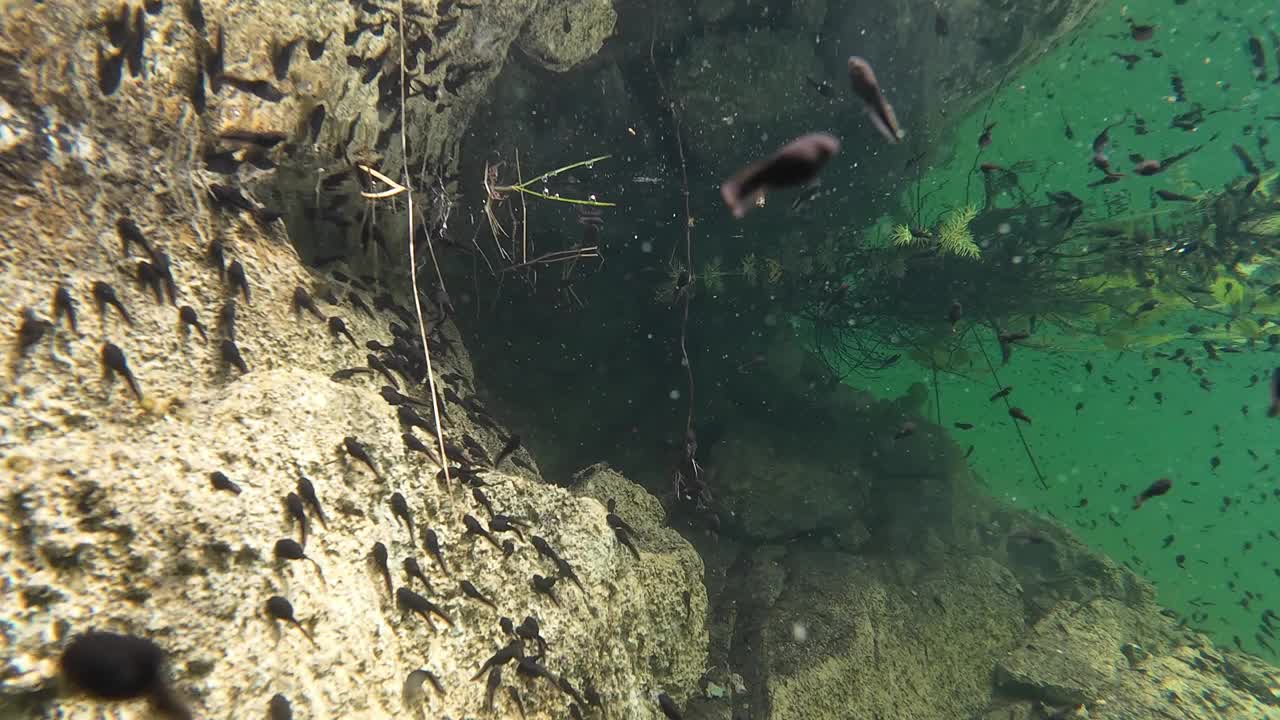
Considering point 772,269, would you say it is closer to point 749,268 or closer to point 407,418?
point 749,268

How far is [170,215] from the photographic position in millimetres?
3545

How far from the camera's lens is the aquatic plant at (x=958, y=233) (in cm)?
868

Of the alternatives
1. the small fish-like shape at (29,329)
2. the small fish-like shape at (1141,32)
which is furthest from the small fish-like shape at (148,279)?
the small fish-like shape at (1141,32)

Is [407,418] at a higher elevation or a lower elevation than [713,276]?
lower

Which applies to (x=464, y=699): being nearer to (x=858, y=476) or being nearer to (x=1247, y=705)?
(x=858, y=476)

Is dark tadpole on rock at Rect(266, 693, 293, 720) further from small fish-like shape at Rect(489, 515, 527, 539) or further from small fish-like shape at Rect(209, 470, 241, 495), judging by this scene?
small fish-like shape at Rect(489, 515, 527, 539)

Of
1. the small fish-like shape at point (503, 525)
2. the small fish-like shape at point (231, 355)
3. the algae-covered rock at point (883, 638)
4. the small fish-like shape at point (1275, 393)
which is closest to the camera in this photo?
the small fish-like shape at point (231, 355)

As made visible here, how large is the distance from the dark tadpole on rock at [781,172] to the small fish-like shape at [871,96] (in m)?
0.67

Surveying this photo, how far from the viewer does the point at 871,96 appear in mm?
2293

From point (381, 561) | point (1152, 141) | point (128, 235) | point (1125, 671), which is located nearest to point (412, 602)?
point (381, 561)

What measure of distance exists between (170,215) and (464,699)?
378cm

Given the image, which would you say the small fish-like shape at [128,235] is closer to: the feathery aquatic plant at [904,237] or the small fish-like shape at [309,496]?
the small fish-like shape at [309,496]

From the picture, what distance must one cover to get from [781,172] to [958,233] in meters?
8.74

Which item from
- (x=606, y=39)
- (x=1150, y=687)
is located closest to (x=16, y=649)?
(x=606, y=39)
